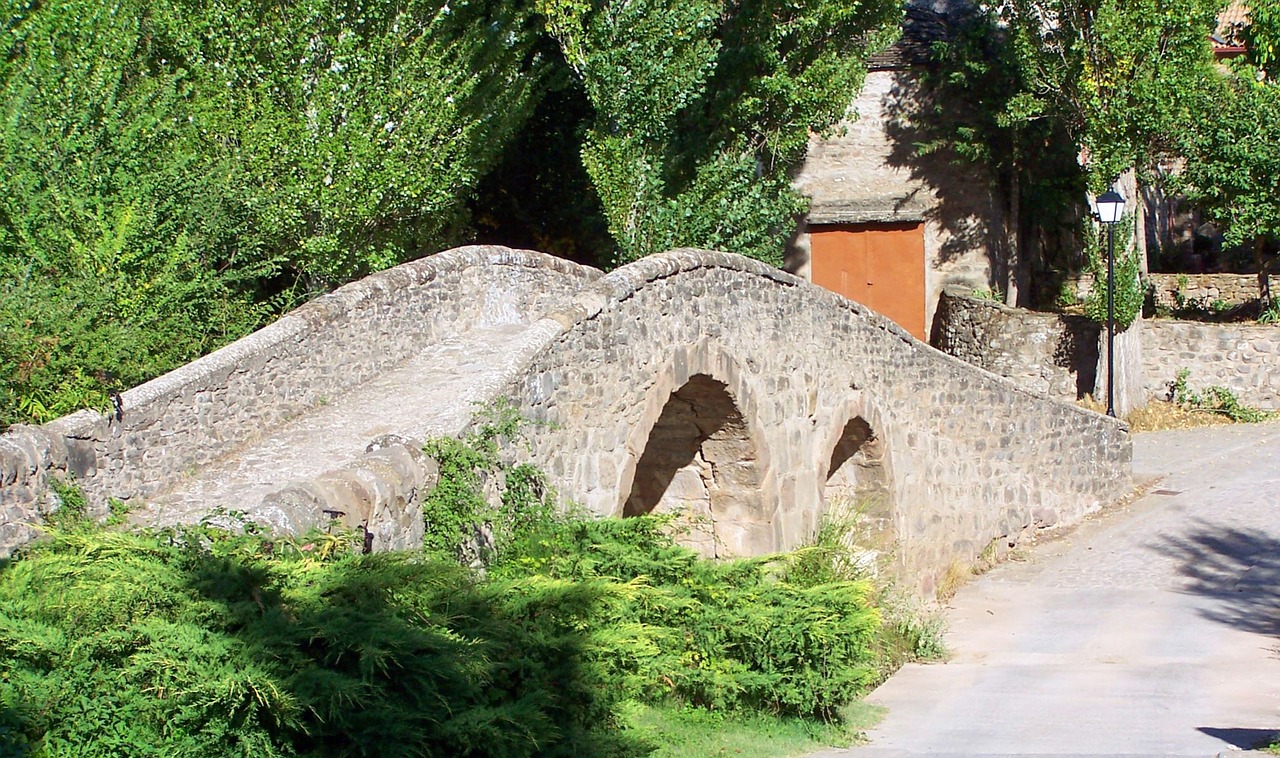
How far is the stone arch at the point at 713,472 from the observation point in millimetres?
11094

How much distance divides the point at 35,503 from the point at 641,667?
10.7 feet

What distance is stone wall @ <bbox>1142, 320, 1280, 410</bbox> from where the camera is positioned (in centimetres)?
1952

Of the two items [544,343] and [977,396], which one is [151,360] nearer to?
[544,343]

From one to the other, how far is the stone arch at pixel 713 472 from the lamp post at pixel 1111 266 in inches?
315

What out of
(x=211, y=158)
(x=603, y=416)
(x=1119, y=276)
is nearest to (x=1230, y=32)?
(x=1119, y=276)

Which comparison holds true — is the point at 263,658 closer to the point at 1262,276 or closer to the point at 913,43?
the point at 913,43

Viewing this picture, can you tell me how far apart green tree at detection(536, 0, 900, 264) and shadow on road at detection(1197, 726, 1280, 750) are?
8735mm

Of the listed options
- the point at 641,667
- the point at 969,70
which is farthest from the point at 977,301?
the point at 641,667

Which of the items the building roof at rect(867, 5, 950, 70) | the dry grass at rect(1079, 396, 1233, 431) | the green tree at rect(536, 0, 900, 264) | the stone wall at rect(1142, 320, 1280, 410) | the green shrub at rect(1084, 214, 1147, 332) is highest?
the building roof at rect(867, 5, 950, 70)

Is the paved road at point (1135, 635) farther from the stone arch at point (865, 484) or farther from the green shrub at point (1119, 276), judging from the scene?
the green shrub at point (1119, 276)

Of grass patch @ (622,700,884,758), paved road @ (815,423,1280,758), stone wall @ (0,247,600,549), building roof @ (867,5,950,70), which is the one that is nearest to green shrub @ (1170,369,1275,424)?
paved road @ (815,423,1280,758)

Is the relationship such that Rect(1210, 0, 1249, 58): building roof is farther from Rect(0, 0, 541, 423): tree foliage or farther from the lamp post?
Rect(0, 0, 541, 423): tree foliage

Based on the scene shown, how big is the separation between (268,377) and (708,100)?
8.63 metres

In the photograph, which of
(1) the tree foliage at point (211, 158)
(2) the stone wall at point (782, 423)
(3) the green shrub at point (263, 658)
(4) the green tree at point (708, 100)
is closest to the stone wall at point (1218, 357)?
(2) the stone wall at point (782, 423)
